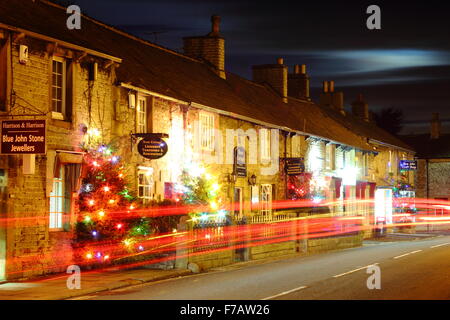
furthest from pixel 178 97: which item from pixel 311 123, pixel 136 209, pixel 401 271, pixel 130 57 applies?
pixel 311 123

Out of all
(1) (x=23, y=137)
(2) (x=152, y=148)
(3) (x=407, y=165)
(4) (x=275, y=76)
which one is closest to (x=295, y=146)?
(4) (x=275, y=76)

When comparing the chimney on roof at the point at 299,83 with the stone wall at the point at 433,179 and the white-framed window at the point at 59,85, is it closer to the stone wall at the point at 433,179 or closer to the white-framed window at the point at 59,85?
the stone wall at the point at 433,179

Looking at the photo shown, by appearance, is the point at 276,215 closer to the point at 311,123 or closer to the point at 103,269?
the point at 103,269

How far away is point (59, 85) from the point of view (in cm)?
1955

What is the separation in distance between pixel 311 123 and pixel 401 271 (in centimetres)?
2313

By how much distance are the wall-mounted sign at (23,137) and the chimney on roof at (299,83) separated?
1246 inches

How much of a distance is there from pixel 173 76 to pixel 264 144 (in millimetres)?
7160

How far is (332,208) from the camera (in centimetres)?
4166

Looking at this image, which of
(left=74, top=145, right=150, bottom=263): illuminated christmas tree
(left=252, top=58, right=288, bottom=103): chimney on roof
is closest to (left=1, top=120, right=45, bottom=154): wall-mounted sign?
(left=74, top=145, right=150, bottom=263): illuminated christmas tree

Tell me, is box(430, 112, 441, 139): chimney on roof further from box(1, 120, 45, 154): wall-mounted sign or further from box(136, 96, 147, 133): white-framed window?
box(1, 120, 45, 154): wall-mounted sign

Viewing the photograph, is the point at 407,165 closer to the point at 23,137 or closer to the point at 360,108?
the point at 360,108

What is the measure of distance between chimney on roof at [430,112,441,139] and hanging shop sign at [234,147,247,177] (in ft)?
155

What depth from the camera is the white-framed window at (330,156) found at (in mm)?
42531
